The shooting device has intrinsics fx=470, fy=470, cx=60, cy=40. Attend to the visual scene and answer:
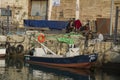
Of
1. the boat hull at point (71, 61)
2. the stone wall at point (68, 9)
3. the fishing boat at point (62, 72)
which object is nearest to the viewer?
the fishing boat at point (62, 72)

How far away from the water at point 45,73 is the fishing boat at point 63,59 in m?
0.42

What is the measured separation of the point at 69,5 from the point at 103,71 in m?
12.9

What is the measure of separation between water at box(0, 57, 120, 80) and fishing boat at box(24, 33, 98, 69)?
1.36 feet

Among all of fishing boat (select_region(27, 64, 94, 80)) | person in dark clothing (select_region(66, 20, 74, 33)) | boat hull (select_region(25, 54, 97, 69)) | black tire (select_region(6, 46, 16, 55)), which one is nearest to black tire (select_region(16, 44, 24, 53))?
black tire (select_region(6, 46, 16, 55))

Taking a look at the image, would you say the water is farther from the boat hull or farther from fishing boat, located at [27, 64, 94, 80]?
the boat hull

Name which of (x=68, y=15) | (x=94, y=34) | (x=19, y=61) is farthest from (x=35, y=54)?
(x=68, y=15)

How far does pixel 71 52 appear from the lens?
1372 inches

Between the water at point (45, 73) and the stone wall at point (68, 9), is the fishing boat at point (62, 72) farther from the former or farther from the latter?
the stone wall at point (68, 9)

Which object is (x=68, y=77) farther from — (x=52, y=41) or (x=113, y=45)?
(x=52, y=41)

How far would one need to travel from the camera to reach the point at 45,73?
1275 inches

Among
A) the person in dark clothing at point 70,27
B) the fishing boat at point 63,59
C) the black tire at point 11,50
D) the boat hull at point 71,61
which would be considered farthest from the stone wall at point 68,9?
the boat hull at point 71,61

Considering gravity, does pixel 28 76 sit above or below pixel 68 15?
below

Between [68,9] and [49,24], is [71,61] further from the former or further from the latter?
[68,9]

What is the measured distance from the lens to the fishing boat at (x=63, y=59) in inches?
1321
